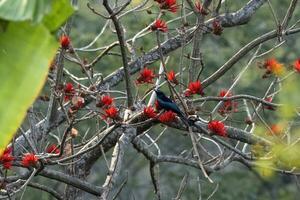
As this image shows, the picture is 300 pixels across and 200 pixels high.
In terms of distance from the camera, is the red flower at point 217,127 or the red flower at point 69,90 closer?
the red flower at point 217,127

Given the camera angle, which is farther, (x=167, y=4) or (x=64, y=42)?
(x=167, y=4)

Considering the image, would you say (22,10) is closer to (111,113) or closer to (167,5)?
(111,113)

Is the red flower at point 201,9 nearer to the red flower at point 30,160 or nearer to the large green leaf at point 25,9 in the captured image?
the red flower at point 30,160

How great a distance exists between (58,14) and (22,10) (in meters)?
0.13

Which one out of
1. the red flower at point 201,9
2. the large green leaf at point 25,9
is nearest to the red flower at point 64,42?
the red flower at point 201,9

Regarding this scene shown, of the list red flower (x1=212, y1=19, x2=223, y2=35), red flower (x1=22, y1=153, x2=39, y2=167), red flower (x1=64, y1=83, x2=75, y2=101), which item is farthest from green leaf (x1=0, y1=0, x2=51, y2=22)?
red flower (x1=212, y1=19, x2=223, y2=35)

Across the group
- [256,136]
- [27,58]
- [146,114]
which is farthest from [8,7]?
[256,136]

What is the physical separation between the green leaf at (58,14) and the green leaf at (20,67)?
21 mm

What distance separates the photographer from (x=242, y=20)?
5156 mm

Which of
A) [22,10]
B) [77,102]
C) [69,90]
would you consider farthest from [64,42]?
[22,10]

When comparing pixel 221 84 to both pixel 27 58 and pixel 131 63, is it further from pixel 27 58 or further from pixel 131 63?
pixel 27 58

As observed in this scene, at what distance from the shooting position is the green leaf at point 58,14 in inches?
55.3

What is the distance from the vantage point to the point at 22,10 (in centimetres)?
131

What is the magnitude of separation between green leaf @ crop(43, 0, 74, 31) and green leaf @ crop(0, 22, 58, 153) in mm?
21
